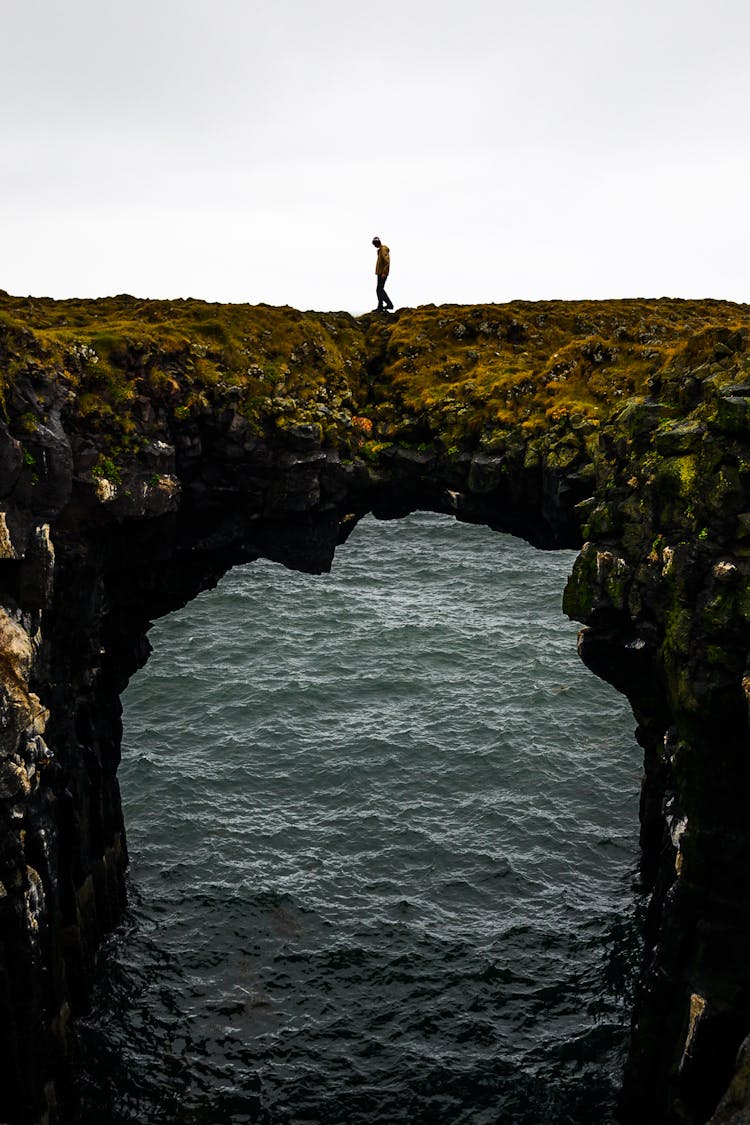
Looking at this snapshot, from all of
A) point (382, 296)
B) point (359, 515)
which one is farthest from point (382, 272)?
point (359, 515)

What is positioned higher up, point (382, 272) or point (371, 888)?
A: point (382, 272)

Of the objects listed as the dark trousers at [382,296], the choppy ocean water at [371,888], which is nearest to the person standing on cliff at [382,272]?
the dark trousers at [382,296]

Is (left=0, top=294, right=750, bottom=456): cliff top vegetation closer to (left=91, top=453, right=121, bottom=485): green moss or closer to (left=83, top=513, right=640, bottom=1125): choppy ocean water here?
(left=91, top=453, right=121, bottom=485): green moss

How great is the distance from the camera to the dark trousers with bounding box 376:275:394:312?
54406mm

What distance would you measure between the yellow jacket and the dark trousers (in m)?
0.89

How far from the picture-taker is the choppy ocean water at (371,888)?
32.9 metres

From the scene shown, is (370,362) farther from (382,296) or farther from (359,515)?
(359,515)

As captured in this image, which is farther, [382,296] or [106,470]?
[382,296]

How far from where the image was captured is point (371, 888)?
42531 millimetres

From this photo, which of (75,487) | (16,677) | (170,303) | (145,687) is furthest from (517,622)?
(16,677)

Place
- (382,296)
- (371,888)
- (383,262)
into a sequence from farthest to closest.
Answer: (382,296) < (383,262) < (371,888)

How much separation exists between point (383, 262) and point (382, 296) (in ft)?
10.7

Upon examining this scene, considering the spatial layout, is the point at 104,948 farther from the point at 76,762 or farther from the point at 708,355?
the point at 708,355

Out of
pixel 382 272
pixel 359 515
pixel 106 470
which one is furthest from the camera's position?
pixel 382 272
